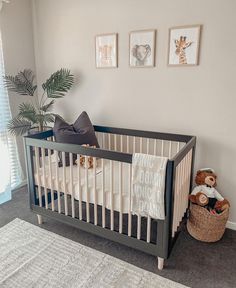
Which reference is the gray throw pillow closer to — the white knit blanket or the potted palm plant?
the potted palm plant

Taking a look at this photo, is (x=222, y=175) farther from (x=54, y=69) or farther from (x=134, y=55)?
(x=54, y=69)

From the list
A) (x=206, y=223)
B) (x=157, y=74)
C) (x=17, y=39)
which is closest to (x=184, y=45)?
(x=157, y=74)

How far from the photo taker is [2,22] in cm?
279

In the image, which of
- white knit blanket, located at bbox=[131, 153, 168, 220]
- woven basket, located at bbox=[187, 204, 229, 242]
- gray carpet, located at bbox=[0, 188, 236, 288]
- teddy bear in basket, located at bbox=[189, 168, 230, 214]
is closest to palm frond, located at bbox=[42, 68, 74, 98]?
gray carpet, located at bbox=[0, 188, 236, 288]

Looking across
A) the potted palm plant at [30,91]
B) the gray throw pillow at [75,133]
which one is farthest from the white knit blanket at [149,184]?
the potted palm plant at [30,91]

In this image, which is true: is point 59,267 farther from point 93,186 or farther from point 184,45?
point 184,45

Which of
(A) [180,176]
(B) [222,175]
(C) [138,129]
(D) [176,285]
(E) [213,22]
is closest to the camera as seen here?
(D) [176,285]

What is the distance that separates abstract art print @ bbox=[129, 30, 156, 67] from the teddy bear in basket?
47.2 inches

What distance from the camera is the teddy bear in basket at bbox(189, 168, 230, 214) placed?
7.05 feet

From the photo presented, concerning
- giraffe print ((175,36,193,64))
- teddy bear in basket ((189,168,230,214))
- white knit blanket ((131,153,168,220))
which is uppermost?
giraffe print ((175,36,193,64))

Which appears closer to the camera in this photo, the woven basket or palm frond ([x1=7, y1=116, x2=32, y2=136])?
the woven basket

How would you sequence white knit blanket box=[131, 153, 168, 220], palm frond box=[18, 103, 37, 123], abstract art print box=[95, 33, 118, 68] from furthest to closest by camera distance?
palm frond box=[18, 103, 37, 123] < abstract art print box=[95, 33, 118, 68] < white knit blanket box=[131, 153, 168, 220]

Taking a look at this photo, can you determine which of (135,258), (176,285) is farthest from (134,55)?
(176,285)

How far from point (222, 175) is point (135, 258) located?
112cm
